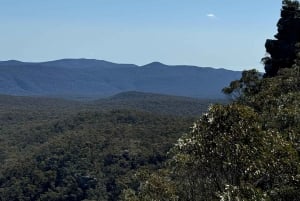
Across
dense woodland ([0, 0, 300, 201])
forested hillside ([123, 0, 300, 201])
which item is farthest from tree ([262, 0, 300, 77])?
forested hillside ([123, 0, 300, 201])

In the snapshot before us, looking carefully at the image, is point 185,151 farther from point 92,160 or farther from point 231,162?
point 92,160

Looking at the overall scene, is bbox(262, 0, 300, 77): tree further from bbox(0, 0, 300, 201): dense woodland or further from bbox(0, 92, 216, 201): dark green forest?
bbox(0, 92, 216, 201): dark green forest

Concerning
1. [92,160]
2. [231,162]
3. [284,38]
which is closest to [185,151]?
[231,162]

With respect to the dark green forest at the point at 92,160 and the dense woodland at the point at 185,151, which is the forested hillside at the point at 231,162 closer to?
the dense woodland at the point at 185,151

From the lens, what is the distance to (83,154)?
137 metres

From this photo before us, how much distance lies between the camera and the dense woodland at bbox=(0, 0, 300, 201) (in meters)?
16.7

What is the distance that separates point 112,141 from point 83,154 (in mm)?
9402

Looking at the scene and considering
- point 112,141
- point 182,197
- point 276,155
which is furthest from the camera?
point 112,141

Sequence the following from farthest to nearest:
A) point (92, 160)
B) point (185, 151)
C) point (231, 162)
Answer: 1. point (92, 160)
2. point (185, 151)
3. point (231, 162)

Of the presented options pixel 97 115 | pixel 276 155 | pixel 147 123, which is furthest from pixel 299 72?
pixel 97 115

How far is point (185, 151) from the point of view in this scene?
19.4 metres

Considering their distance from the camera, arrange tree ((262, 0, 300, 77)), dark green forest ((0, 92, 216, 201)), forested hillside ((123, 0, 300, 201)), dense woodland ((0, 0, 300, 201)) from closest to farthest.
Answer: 1. forested hillside ((123, 0, 300, 201))
2. dense woodland ((0, 0, 300, 201))
3. tree ((262, 0, 300, 77))
4. dark green forest ((0, 92, 216, 201))

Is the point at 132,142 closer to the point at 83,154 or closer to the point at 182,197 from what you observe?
the point at 83,154

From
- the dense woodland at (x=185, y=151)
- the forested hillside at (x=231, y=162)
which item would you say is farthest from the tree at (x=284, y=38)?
the forested hillside at (x=231, y=162)
